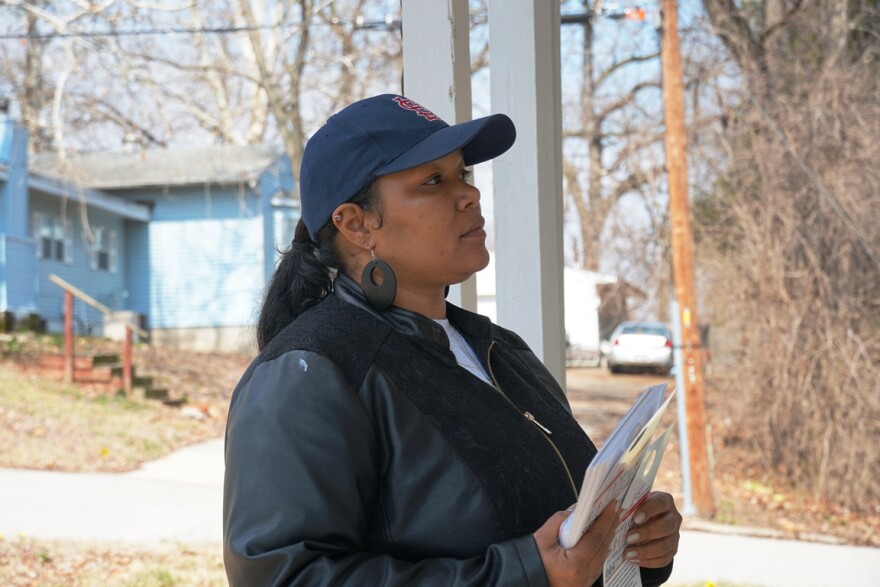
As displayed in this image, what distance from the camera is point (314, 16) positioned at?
1448 centimetres

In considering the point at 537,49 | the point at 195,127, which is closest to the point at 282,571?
the point at 537,49

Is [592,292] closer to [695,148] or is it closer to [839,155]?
[695,148]

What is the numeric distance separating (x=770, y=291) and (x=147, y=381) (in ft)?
26.2

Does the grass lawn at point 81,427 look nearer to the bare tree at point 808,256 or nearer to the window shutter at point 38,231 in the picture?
the window shutter at point 38,231

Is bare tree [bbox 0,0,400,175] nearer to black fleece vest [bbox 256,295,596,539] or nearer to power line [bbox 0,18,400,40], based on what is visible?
power line [bbox 0,18,400,40]

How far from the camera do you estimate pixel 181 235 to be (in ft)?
67.3

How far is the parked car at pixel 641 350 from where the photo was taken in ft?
65.5

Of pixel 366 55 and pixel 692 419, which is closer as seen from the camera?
pixel 692 419

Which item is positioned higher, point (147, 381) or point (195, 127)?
point (195, 127)

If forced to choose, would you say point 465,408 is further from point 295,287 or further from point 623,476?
point 295,287

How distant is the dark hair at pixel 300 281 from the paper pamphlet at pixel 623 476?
51 centimetres

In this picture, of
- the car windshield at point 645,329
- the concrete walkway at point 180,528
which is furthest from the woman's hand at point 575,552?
the car windshield at point 645,329

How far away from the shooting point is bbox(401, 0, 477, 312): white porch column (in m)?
2.47

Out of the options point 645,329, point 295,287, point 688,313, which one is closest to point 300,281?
point 295,287
